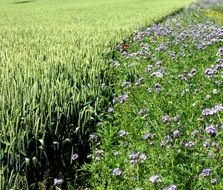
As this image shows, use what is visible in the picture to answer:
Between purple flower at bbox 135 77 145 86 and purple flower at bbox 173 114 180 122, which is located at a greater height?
purple flower at bbox 173 114 180 122

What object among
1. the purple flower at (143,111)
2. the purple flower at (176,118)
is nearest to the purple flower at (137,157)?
the purple flower at (176,118)

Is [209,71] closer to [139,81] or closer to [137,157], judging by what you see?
[139,81]

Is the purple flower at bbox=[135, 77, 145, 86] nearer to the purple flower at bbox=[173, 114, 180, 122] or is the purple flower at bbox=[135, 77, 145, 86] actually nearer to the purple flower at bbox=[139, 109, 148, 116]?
the purple flower at bbox=[139, 109, 148, 116]

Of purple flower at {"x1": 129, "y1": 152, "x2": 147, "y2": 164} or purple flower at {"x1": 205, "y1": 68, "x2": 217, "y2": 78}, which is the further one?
purple flower at {"x1": 205, "y1": 68, "x2": 217, "y2": 78}

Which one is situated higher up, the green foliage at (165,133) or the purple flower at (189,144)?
the purple flower at (189,144)

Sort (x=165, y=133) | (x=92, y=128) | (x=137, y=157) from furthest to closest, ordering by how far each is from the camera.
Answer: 1. (x=92, y=128)
2. (x=165, y=133)
3. (x=137, y=157)

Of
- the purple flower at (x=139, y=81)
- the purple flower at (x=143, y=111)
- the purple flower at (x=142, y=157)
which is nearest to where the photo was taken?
the purple flower at (x=142, y=157)

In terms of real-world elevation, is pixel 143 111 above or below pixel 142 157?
below

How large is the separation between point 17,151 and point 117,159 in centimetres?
109

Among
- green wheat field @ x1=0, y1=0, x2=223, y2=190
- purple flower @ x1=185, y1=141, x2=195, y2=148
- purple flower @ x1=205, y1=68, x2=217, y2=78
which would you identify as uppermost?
purple flower @ x1=205, y1=68, x2=217, y2=78

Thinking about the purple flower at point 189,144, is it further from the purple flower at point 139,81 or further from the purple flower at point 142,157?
the purple flower at point 139,81

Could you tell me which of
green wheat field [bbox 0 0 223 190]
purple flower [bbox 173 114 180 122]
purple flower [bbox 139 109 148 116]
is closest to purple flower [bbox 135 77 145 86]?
green wheat field [bbox 0 0 223 190]

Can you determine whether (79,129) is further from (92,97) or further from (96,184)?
(96,184)

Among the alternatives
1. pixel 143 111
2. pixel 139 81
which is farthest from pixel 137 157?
pixel 139 81
